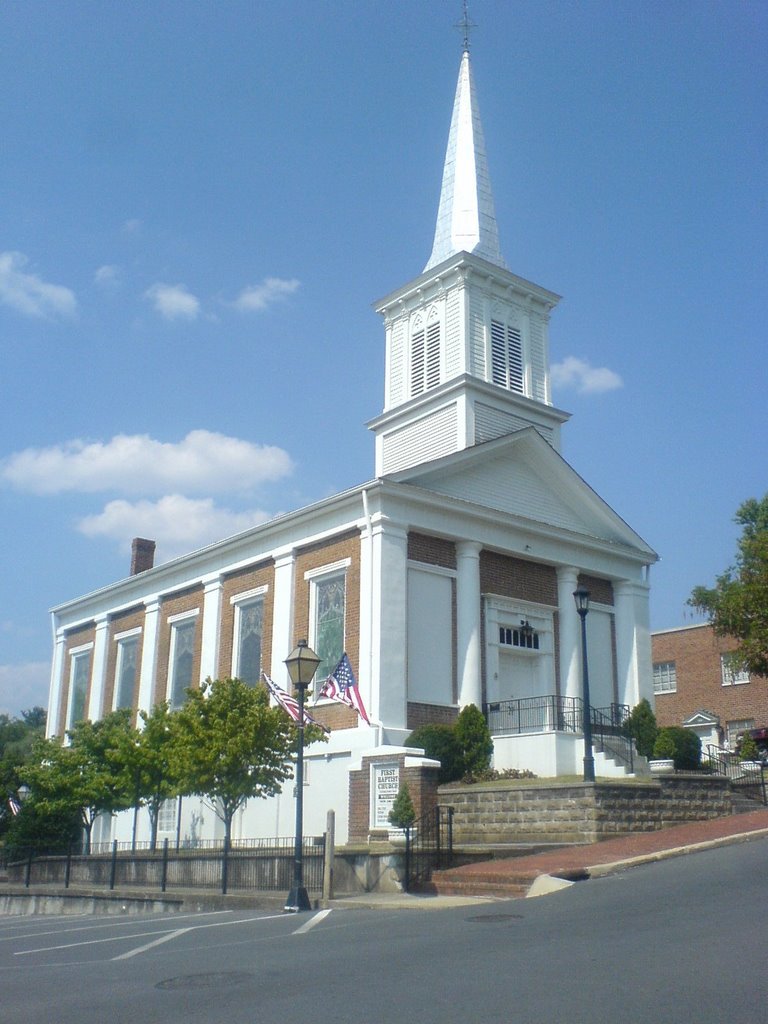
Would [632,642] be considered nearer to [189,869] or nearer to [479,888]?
[189,869]

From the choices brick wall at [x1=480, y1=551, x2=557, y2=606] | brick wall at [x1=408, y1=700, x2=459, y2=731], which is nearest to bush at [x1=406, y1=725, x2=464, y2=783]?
brick wall at [x1=408, y1=700, x2=459, y2=731]

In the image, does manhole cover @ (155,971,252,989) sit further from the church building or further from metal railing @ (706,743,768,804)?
metal railing @ (706,743,768,804)

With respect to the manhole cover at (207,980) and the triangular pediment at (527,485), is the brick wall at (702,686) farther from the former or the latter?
the manhole cover at (207,980)

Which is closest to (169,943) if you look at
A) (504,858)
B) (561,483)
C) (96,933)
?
(96,933)

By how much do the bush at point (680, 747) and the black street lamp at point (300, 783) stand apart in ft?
41.8

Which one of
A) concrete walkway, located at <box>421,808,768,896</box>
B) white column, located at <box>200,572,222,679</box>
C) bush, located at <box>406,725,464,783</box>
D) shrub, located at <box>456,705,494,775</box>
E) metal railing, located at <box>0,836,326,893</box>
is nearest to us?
concrete walkway, located at <box>421,808,768,896</box>

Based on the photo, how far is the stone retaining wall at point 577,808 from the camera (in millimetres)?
20969

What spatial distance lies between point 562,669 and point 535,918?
18468 millimetres

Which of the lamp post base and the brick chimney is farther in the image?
the brick chimney

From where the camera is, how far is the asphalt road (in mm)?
8070

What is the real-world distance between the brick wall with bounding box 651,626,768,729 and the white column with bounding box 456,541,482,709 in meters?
18.7

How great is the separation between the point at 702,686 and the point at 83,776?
2650 cm

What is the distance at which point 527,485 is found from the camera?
1282 inches

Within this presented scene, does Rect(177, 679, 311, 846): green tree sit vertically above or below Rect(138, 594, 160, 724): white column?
below
